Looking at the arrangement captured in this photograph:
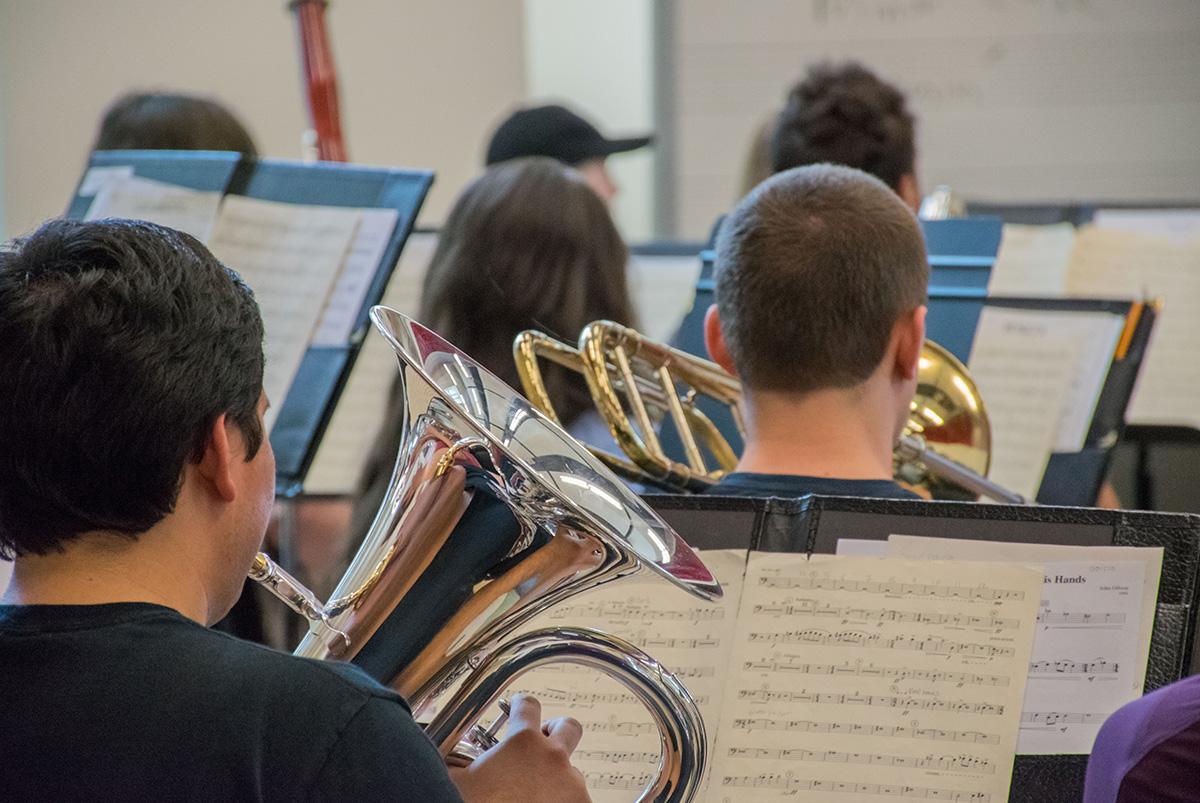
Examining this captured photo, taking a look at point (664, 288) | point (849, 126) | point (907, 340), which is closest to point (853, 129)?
point (849, 126)

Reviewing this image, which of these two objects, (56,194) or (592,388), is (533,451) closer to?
(592,388)

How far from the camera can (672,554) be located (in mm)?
1064

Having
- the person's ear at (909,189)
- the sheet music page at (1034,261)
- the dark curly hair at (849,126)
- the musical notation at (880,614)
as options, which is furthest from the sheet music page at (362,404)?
the musical notation at (880,614)

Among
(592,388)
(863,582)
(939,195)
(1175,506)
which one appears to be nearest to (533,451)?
(863,582)

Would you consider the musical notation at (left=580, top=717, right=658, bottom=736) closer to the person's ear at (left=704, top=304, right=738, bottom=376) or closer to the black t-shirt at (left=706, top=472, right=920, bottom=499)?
the black t-shirt at (left=706, top=472, right=920, bottom=499)

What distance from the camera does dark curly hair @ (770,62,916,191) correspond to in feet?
8.43

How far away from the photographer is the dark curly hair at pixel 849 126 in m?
2.57


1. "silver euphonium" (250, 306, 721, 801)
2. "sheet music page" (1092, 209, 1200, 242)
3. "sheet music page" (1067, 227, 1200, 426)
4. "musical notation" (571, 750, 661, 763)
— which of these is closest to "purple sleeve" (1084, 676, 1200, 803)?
"silver euphonium" (250, 306, 721, 801)

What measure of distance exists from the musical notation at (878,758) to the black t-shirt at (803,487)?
29 centimetres

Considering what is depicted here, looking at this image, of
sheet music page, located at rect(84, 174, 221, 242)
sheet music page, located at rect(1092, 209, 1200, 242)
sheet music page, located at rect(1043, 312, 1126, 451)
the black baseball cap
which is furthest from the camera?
the black baseball cap

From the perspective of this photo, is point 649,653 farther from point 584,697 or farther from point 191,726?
point 191,726

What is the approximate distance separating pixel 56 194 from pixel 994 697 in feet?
12.6

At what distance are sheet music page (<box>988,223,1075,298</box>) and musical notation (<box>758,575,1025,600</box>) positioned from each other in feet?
6.01

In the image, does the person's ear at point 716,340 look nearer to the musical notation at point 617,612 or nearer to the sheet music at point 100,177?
the musical notation at point 617,612
